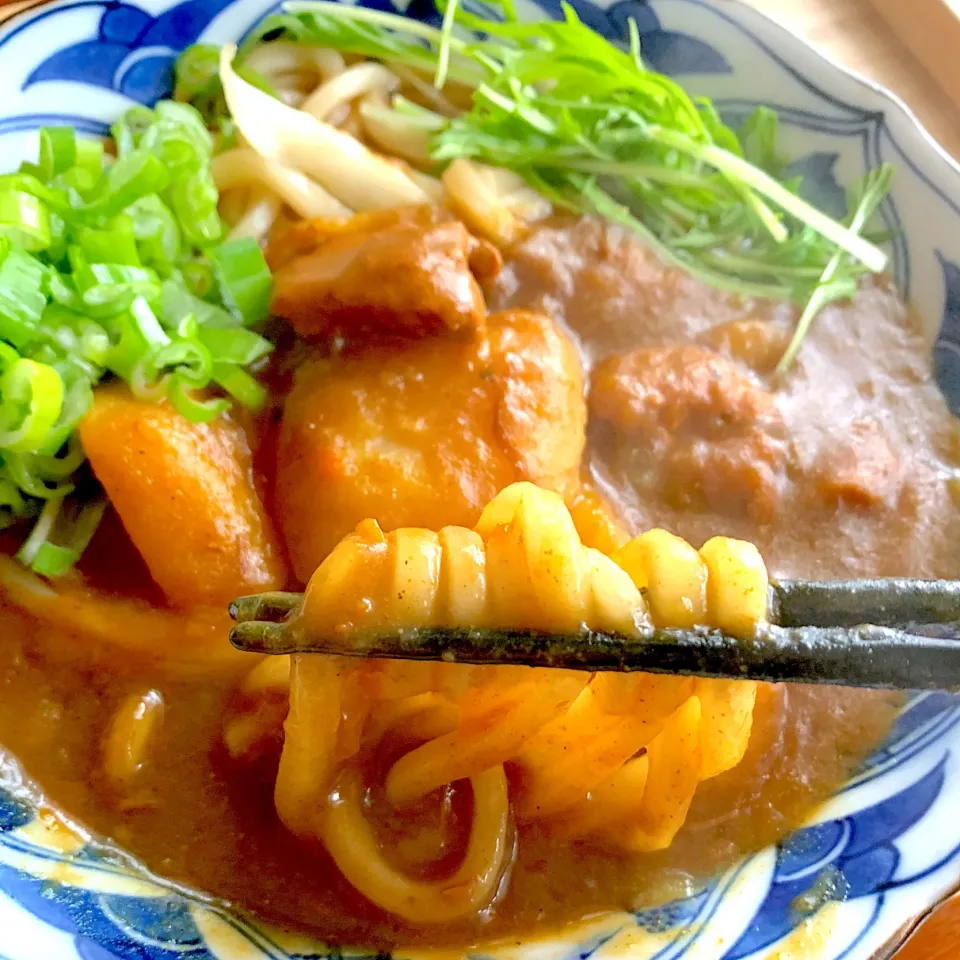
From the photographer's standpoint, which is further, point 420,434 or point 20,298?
point 420,434

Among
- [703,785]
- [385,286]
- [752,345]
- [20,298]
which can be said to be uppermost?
[752,345]

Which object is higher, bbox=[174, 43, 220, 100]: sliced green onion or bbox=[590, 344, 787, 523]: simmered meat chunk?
bbox=[590, 344, 787, 523]: simmered meat chunk

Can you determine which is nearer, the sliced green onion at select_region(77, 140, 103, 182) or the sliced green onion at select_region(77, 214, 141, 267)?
the sliced green onion at select_region(77, 214, 141, 267)

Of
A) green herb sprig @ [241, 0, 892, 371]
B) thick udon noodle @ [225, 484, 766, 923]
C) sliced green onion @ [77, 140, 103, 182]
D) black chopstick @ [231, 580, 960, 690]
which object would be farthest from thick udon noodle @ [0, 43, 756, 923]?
green herb sprig @ [241, 0, 892, 371]

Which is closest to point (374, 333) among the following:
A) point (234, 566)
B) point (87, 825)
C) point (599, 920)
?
point (234, 566)

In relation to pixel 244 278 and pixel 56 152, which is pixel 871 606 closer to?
pixel 244 278

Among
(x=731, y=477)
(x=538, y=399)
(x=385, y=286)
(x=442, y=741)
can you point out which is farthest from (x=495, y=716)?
(x=385, y=286)

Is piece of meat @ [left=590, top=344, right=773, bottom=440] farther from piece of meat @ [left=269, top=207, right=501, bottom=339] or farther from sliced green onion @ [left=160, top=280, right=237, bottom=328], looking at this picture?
sliced green onion @ [left=160, top=280, right=237, bottom=328]
